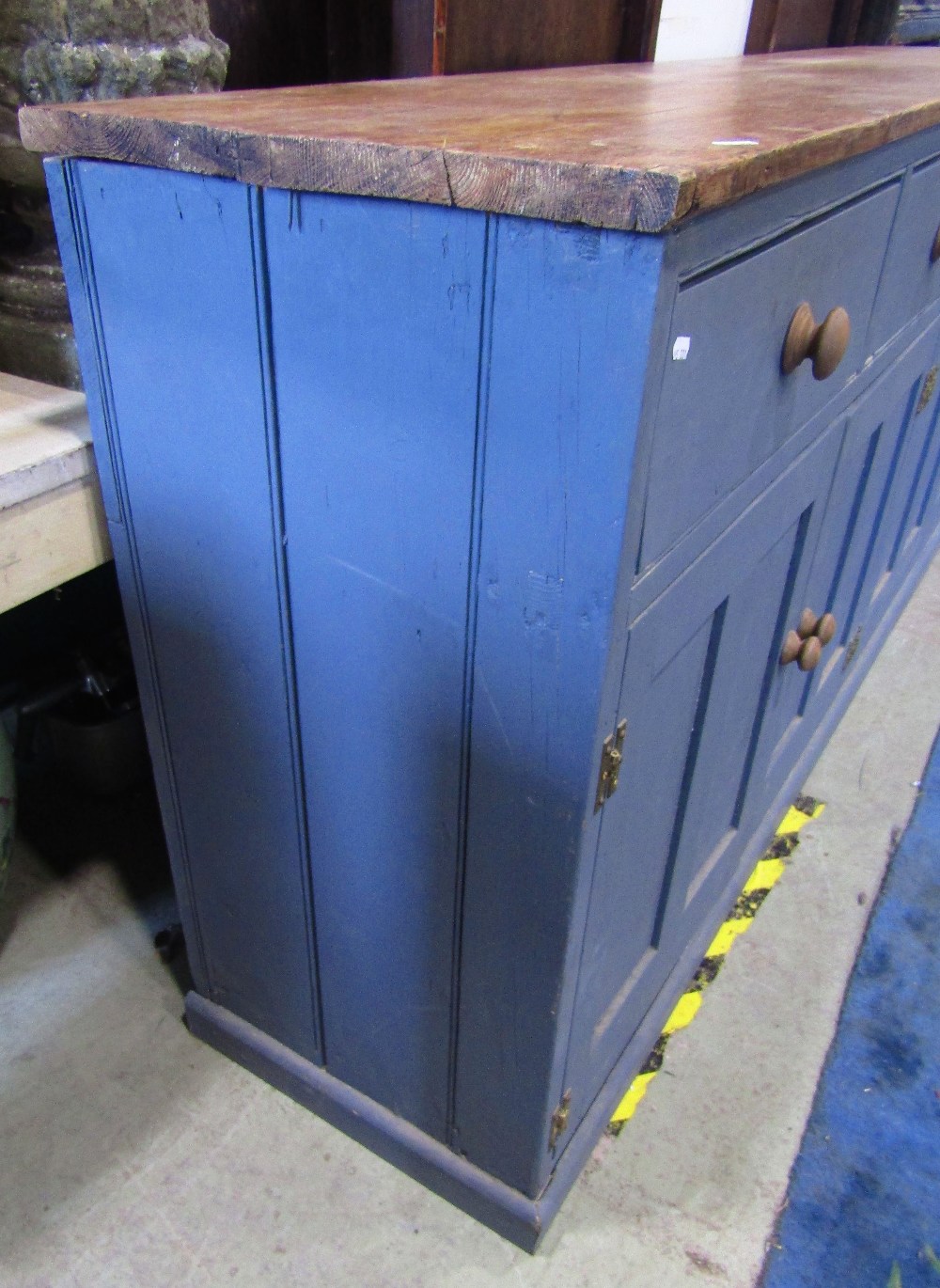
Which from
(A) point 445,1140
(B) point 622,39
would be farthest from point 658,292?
(B) point 622,39

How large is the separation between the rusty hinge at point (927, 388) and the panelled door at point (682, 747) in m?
0.61

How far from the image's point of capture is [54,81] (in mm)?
963

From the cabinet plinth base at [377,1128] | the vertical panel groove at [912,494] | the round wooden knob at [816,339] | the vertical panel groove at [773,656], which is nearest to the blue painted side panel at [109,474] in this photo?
the cabinet plinth base at [377,1128]

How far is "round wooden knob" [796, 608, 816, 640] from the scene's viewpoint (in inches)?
51.4

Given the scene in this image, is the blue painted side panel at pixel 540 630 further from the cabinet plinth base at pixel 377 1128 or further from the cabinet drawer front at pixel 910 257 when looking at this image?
the cabinet drawer front at pixel 910 257

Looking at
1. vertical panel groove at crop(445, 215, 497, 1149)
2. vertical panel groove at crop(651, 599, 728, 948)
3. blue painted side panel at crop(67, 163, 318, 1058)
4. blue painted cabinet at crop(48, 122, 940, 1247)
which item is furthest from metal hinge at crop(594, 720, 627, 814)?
blue painted side panel at crop(67, 163, 318, 1058)

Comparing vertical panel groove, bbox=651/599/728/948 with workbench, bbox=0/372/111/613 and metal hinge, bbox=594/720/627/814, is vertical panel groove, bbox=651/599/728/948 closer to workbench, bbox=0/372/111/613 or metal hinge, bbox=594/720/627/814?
metal hinge, bbox=594/720/627/814

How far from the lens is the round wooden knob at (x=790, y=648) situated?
4.21 ft

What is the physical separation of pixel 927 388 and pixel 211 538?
4.43ft

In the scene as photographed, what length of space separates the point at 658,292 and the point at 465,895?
1.95 ft

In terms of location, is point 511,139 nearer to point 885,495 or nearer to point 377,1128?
point 377,1128

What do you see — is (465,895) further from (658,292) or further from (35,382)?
(35,382)

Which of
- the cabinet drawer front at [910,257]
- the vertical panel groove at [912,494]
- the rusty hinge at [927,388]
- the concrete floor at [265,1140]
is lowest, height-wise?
the concrete floor at [265,1140]

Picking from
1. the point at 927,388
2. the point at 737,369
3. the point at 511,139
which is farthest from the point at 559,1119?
the point at 927,388
